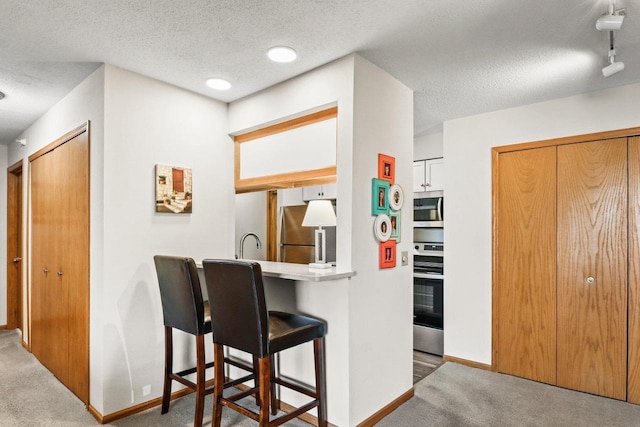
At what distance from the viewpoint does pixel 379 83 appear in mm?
2596

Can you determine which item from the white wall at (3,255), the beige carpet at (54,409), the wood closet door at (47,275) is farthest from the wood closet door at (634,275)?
the white wall at (3,255)

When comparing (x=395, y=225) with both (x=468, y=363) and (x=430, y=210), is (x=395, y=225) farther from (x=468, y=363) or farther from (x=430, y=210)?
(x=468, y=363)

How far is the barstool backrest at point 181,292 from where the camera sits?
2318 mm

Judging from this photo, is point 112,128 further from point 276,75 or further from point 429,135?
point 429,135

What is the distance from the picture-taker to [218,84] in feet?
9.31

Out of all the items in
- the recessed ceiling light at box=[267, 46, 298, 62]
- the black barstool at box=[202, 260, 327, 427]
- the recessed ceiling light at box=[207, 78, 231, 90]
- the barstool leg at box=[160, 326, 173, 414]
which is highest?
the recessed ceiling light at box=[267, 46, 298, 62]

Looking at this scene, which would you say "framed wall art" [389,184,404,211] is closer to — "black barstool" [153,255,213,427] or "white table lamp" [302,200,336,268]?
"white table lamp" [302,200,336,268]

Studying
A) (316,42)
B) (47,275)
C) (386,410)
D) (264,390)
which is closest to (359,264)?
(264,390)

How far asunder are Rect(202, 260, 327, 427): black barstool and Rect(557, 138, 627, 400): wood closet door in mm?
2142

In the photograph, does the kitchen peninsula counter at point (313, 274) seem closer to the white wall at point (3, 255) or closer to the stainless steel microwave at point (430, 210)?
the stainless steel microwave at point (430, 210)

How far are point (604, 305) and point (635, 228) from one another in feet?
2.06

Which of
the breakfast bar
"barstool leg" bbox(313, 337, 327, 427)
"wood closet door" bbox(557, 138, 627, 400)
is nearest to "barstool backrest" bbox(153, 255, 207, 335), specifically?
the breakfast bar

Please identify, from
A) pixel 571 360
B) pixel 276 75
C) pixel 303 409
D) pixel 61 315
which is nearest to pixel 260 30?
pixel 276 75

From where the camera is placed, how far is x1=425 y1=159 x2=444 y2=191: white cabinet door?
4.04 m
